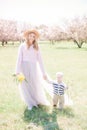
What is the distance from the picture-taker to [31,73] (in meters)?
8.94

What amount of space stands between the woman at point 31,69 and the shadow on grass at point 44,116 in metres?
0.26

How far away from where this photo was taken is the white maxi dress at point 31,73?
8797 mm

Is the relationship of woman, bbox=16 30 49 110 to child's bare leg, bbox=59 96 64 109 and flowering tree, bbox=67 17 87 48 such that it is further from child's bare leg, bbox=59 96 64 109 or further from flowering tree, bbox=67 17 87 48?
flowering tree, bbox=67 17 87 48

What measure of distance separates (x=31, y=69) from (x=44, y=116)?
1.34m

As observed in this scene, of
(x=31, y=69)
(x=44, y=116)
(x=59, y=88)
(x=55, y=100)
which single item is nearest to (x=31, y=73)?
(x=31, y=69)

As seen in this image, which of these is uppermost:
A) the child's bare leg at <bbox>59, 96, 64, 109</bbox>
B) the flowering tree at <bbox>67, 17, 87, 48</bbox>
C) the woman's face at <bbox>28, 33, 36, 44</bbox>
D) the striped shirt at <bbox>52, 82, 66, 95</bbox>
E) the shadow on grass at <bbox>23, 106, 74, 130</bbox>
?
the woman's face at <bbox>28, 33, 36, 44</bbox>

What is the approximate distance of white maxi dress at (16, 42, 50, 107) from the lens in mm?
8797

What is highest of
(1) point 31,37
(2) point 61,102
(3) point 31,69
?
(1) point 31,37

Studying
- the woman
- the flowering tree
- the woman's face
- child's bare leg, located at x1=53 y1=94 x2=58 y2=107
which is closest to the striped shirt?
child's bare leg, located at x1=53 y1=94 x2=58 y2=107

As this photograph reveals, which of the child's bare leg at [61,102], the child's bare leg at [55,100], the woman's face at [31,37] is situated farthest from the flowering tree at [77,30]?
the woman's face at [31,37]

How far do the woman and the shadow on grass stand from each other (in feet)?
0.84

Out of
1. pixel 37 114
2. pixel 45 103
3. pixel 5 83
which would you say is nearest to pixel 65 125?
pixel 37 114

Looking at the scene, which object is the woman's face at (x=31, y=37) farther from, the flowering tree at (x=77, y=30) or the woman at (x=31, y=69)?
the flowering tree at (x=77, y=30)

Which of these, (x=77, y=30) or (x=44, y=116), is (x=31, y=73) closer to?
(x=44, y=116)
